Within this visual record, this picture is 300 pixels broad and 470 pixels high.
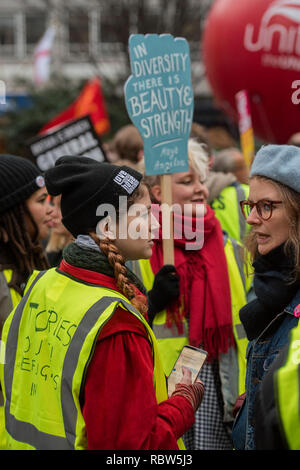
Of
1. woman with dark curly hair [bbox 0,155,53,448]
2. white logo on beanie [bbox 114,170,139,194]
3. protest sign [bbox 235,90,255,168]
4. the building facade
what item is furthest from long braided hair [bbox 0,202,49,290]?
the building facade

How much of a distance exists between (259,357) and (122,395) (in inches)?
25.0

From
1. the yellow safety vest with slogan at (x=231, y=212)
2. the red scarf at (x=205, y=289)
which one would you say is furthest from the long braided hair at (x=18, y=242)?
the yellow safety vest with slogan at (x=231, y=212)

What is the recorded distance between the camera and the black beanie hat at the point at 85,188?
210cm

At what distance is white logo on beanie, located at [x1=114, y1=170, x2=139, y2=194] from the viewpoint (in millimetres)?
2141

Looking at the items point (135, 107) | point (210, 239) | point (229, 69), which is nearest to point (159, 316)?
point (210, 239)

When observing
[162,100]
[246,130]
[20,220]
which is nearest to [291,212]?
[162,100]

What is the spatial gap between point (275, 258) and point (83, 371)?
86 cm

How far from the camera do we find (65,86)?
1817cm

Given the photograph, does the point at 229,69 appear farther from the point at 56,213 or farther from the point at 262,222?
the point at 262,222

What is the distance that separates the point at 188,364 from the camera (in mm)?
2424

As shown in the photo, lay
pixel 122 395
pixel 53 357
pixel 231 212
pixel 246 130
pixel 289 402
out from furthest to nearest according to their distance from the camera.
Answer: pixel 246 130, pixel 231 212, pixel 53 357, pixel 122 395, pixel 289 402

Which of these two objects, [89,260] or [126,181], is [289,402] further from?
[126,181]

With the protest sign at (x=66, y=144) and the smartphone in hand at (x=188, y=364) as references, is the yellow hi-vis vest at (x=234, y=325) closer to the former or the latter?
the smartphone in hand at (x=188, y=364)

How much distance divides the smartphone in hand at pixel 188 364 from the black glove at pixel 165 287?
21.0 inches
